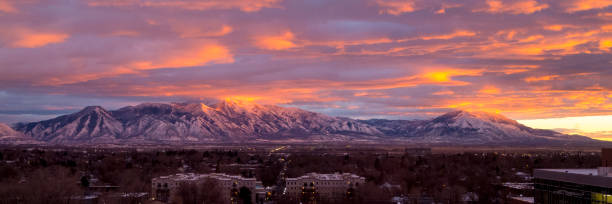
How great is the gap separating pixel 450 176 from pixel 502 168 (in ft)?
83.6

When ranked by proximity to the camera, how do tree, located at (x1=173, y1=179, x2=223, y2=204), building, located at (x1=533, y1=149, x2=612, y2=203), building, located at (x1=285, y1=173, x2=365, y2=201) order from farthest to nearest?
building, located at (x1=285, y1=173, x2=365, y2=201) → tree, located at (x1=173, y1=179, x2=223, y2=204) → building, located at (x1=533, y1=149, x2=612, y2=203)

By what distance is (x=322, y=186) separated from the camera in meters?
88.8

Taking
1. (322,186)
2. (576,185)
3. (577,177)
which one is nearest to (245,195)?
(322,186)

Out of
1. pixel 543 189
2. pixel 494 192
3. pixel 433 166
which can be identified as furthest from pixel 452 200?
pixel 433 166

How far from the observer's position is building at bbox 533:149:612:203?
133ft

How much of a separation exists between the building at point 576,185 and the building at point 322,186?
38086 mm

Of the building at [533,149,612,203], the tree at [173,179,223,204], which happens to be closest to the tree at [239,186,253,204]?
the tree at [173,179,223,204]

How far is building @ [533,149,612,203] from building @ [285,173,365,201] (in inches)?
1499

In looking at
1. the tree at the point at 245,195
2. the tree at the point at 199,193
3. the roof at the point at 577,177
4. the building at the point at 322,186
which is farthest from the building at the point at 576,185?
the building at the point at 322,186

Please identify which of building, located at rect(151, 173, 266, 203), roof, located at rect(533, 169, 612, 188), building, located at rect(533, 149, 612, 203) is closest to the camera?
roof, located at rect(533, 169, 612, 188)

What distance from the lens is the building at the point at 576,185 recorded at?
133 feet

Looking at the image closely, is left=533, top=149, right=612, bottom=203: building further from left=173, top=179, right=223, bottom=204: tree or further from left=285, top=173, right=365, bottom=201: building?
left=285, top=173, right=365, bottom=201: building

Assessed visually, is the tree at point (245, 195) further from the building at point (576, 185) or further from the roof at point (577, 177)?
the roof at point (577, 177)

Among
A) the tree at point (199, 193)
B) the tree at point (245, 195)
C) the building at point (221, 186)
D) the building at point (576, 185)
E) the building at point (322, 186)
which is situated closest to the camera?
the building at point (576, 185)
